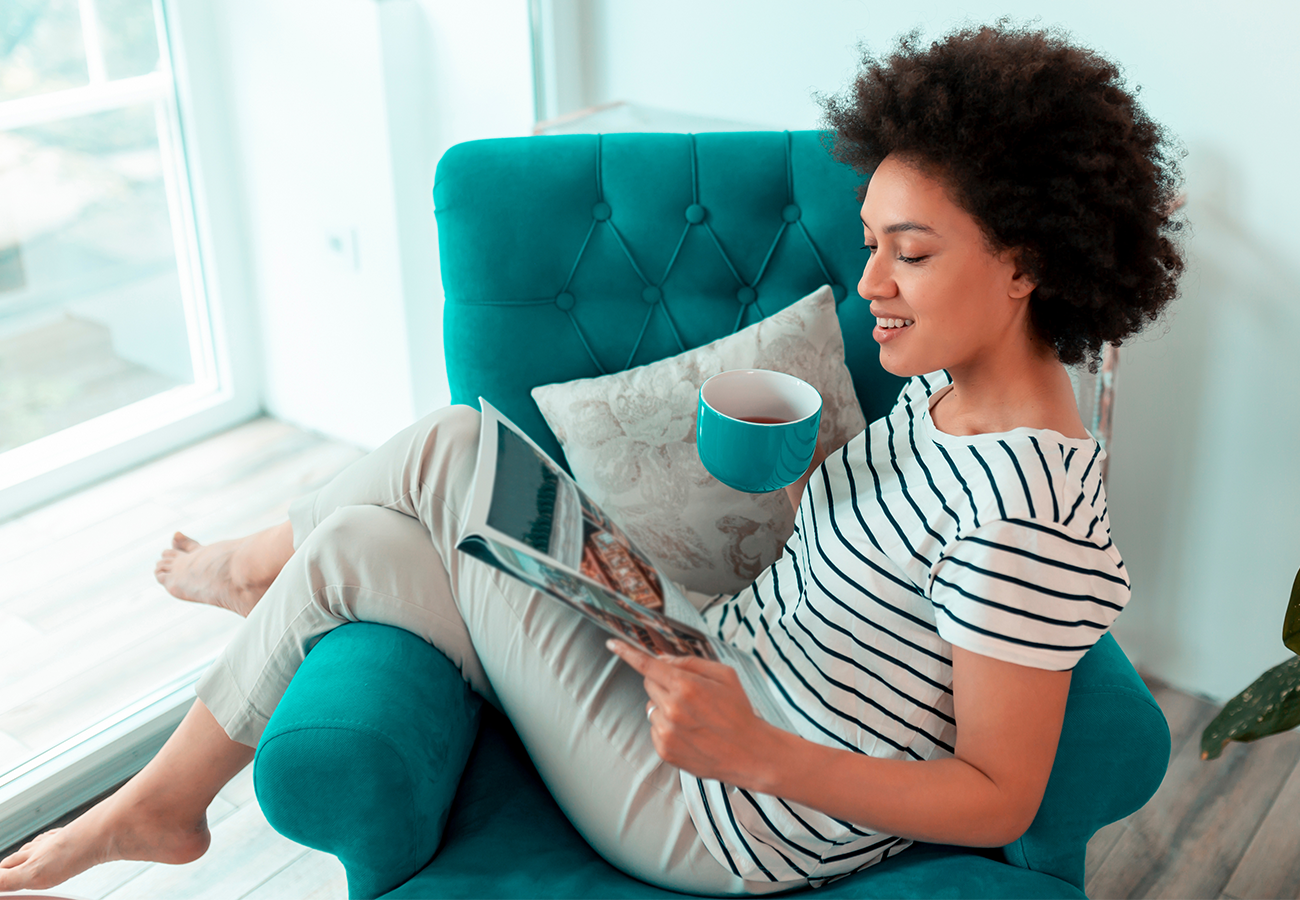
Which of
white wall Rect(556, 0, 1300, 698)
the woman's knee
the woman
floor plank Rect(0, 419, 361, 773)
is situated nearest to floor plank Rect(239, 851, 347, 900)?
the woman

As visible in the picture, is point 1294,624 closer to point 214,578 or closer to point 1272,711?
point 1272,711

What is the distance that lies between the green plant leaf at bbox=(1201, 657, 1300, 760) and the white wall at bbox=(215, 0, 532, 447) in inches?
64.3

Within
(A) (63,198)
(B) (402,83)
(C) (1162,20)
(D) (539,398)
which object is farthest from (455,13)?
(C) (1162,20)

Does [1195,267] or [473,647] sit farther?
[1195,267]

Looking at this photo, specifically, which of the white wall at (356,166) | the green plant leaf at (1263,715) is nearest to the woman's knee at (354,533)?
the green plant leaf at (1263,715)

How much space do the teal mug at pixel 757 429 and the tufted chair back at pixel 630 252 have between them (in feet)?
1.16

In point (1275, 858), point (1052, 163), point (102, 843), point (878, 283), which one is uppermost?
point (1052, 163)

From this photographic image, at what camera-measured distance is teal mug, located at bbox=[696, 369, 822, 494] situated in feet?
3.28

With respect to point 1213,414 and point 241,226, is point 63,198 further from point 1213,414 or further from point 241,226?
point 1213,414

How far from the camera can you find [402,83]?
2188 mm

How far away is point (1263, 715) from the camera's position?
1.27 meters

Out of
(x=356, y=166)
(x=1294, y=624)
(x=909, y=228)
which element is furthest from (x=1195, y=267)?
(x=356, y=166)

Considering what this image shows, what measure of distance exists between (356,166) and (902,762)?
6.05 ft

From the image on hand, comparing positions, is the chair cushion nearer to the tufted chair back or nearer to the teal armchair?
the teal armchair
